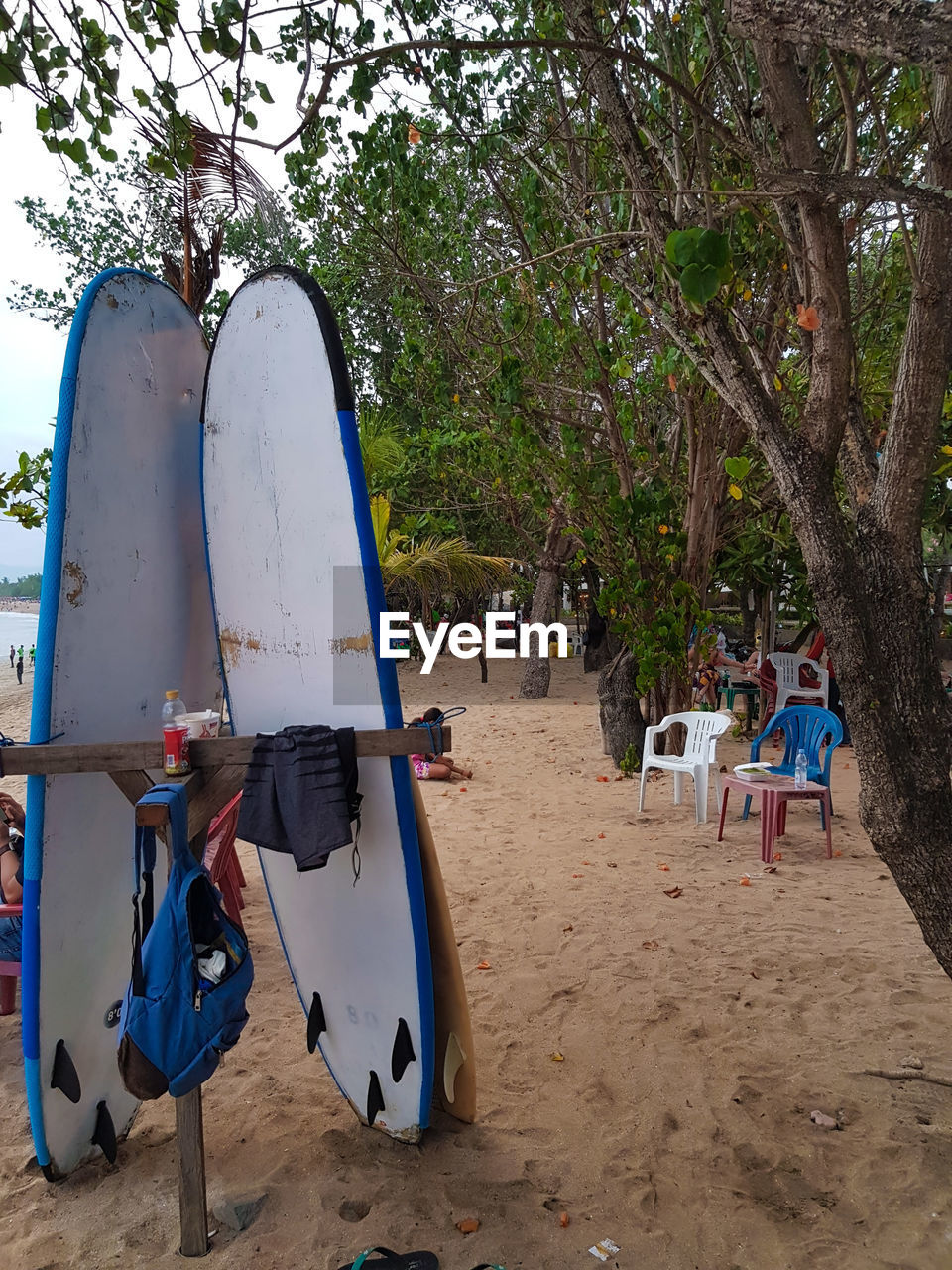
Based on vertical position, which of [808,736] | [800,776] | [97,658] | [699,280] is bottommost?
[800,776]

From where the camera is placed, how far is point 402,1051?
262cm

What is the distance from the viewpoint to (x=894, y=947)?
13.0 feet

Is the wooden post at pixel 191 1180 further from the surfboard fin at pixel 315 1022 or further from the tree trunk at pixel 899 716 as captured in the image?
the tree trunk at pixel 899 716

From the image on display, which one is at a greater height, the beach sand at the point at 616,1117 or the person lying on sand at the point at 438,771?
the person lying on sand at the point at 438,771

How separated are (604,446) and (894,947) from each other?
5110 millimetres

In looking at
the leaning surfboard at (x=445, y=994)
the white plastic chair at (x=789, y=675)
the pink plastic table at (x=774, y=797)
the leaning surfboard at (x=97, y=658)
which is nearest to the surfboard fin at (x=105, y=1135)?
the leaning surfboard at (x=97, y=658)

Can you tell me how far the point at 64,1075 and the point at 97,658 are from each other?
1219mm

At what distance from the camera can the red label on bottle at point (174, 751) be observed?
2291mm

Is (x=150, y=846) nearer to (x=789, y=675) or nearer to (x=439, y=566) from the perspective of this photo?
(x=789, y=675)

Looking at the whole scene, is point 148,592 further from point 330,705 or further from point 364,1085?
point 364,1085

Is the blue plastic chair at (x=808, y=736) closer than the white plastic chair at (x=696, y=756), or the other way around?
the blue plastic chair at (x=808, y=736)

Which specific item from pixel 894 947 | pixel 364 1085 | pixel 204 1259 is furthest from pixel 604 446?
pixel 204 1259

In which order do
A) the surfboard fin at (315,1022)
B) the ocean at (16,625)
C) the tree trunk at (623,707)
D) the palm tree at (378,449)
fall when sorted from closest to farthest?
the surfboard fin at (315,1022) → the tree trunk at (623,707) → the palm tree at (378,449) → the ocean at (16,625)

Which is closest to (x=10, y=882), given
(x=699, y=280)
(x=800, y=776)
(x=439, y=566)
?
(x=699, y=280)
